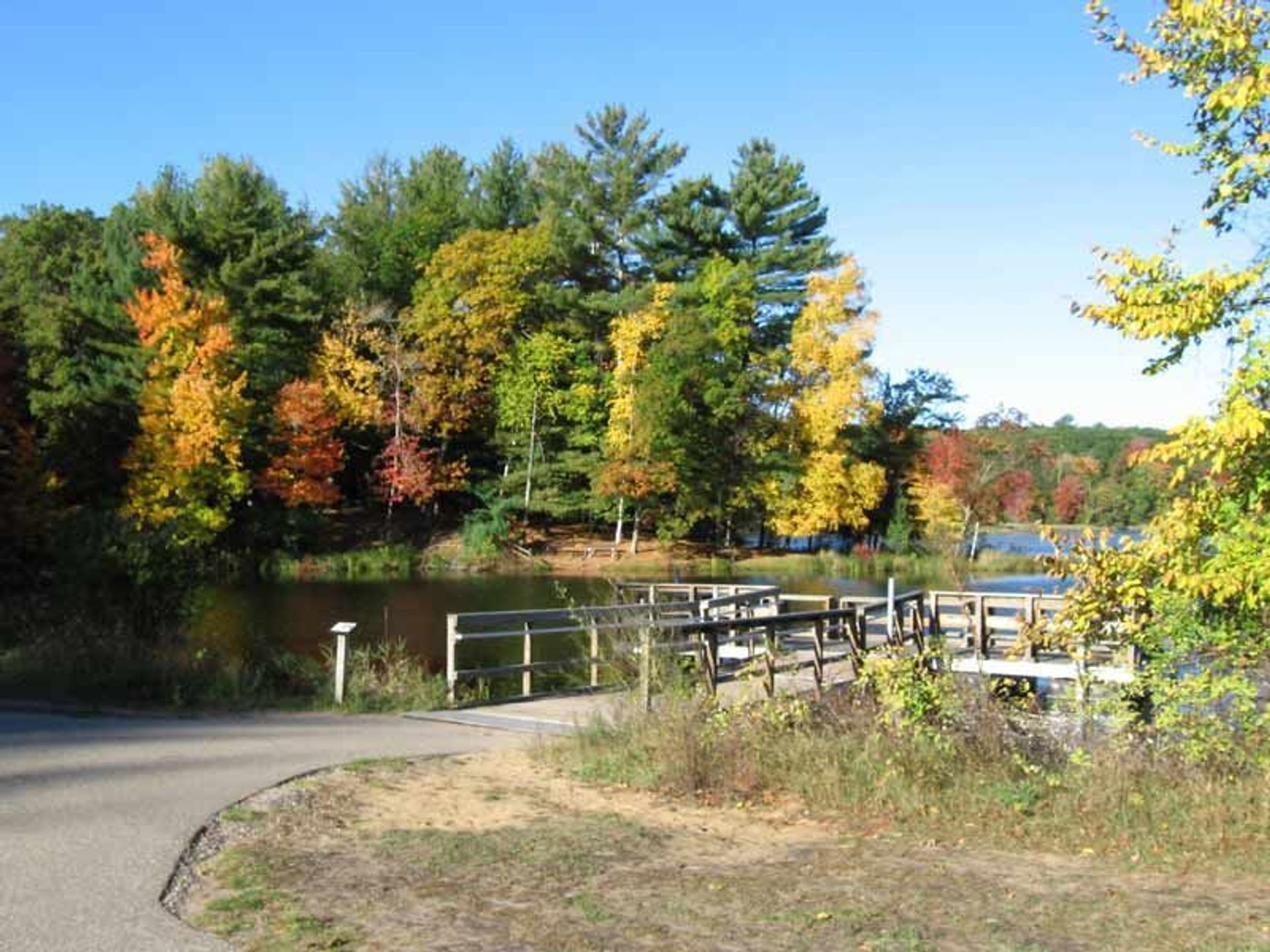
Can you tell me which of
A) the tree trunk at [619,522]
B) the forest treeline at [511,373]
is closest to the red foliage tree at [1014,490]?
the forest treeline at [511,373]

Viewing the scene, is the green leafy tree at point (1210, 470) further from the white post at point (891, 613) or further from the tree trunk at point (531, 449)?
the tree trunk at point (531, 449)

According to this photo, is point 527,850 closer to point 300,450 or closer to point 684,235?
point 300,450

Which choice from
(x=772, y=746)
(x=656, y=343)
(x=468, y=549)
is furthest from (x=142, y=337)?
(x=772, y=746)

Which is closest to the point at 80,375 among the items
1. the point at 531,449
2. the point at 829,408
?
the point at 531,449

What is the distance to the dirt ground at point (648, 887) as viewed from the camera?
5816 millimetres

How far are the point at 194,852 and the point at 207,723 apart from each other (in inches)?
205

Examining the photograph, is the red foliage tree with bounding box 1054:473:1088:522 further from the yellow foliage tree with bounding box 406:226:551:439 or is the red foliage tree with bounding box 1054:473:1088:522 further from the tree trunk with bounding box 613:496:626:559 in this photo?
the yellow foliage tree with bounding box 406:226:551:439

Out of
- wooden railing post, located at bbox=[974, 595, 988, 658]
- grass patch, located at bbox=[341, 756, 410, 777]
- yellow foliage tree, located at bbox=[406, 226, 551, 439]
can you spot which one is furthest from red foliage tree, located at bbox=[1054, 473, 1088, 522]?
grass patch, located at bbox=[341, 756, 410, 777]

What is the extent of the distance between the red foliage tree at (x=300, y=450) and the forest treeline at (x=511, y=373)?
108 mm

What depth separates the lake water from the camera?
25000mm

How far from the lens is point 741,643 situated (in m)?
18.8

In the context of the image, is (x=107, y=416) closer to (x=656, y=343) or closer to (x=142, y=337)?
(x=142, y=337)

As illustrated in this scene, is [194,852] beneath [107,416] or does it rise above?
beneath

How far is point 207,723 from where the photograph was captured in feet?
40.2
